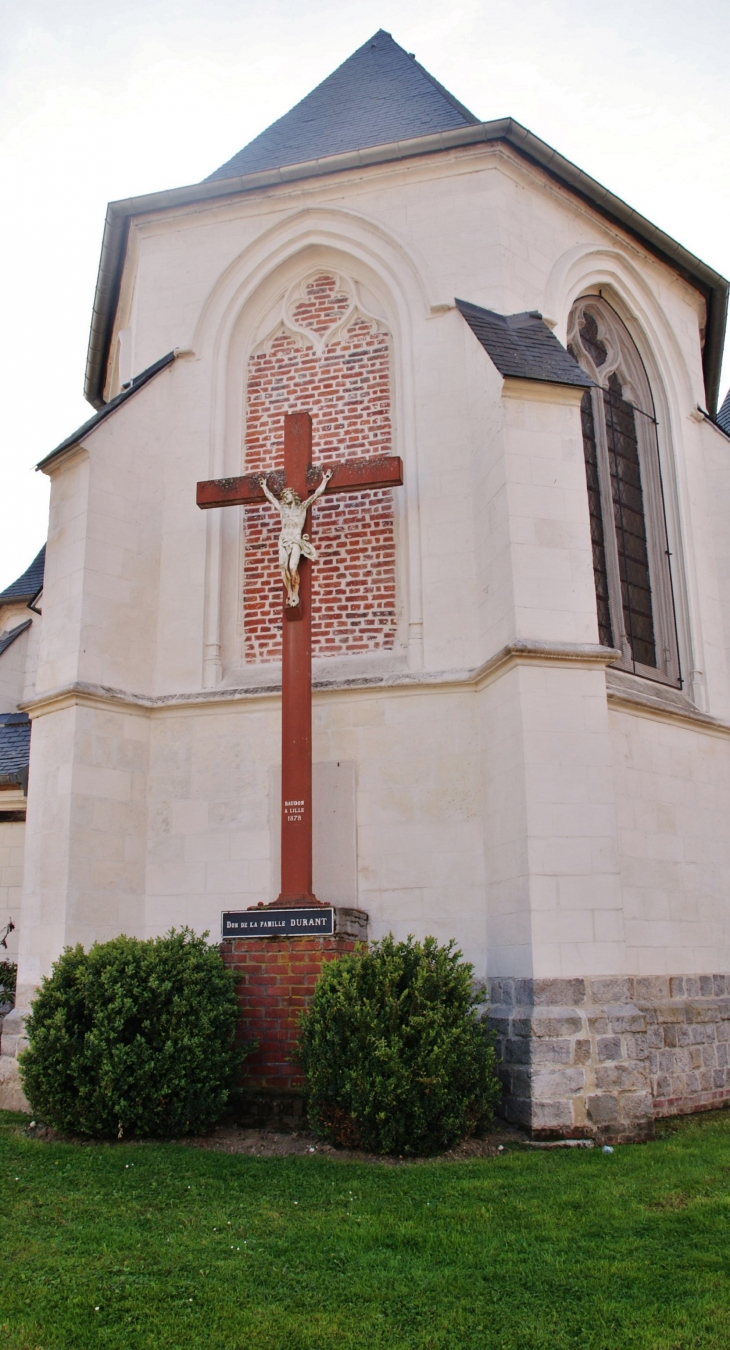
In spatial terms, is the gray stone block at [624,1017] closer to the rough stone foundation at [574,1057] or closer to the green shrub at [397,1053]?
the rough stone foundation at [574,1057]

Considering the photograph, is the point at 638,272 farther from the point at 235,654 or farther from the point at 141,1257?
the point at 141,1257

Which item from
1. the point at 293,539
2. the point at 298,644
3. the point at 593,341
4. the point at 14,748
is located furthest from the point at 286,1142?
the point at 593,341

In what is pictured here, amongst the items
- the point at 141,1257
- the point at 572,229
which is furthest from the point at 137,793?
the point at 572,229

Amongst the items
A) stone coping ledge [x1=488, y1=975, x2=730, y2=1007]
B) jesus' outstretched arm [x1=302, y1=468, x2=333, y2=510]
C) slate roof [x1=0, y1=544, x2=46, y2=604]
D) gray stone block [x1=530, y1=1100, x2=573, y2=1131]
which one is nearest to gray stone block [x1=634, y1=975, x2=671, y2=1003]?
stone coping ledge [x1=488, y1=975, x2=730, y2=1007]

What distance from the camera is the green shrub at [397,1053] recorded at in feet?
19.1

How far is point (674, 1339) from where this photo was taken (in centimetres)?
350

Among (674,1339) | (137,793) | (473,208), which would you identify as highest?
(473,208)

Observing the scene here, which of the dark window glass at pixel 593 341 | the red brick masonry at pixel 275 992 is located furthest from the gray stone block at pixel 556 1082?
the dark window glass at pixel 593 341

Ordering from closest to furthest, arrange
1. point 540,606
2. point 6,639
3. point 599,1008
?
1. point 599,1008
2. point 540,606
3. point 6,639

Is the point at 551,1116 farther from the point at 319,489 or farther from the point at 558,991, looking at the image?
the point at 319,489

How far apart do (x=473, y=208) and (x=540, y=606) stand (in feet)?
14.1

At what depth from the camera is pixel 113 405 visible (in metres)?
9.45

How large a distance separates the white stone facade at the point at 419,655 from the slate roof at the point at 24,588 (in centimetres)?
626

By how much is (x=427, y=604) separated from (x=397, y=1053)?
4.01m
